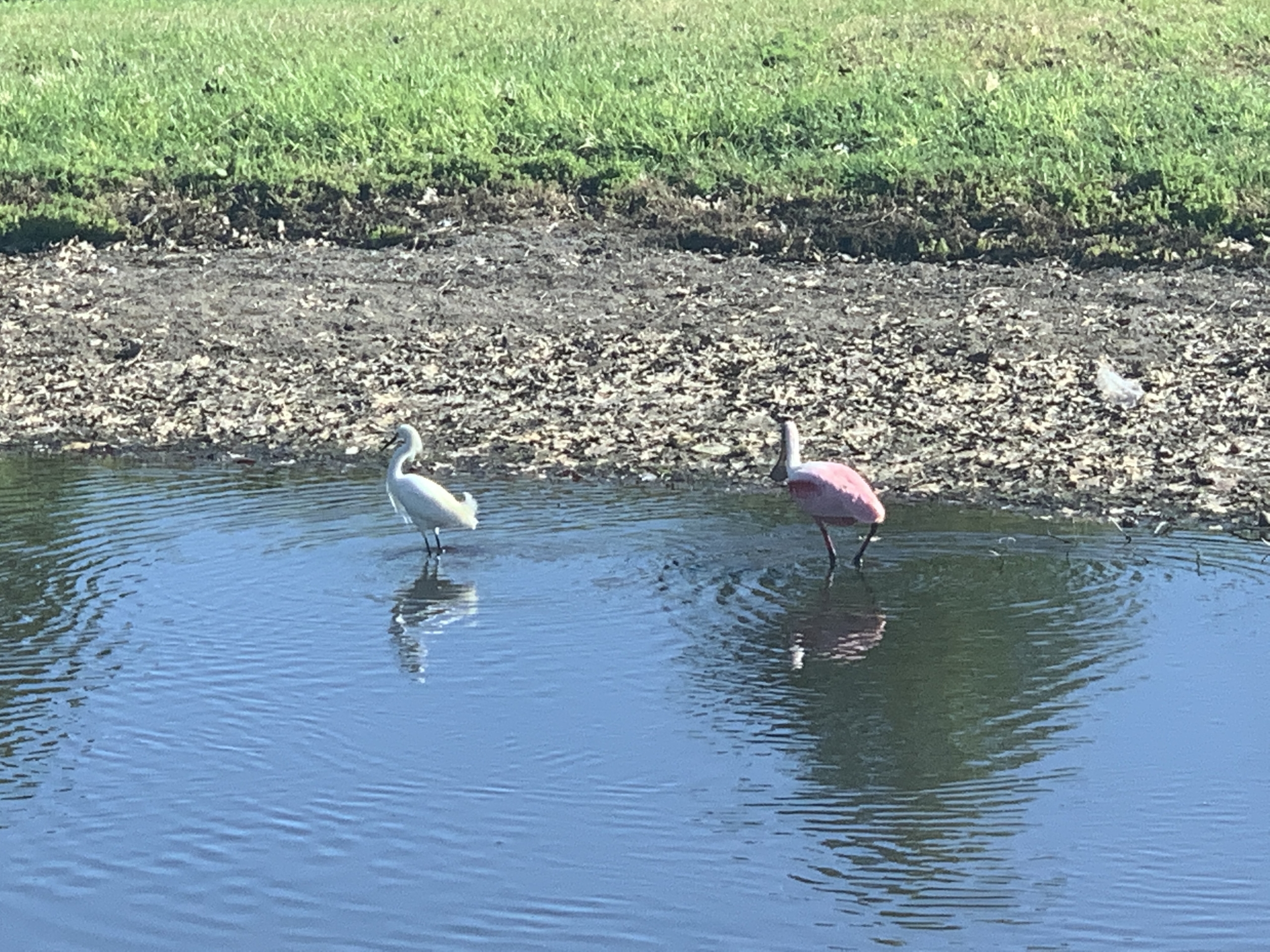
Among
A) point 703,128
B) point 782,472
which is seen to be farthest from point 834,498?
point 703,128

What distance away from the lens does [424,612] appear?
9648 millimetres

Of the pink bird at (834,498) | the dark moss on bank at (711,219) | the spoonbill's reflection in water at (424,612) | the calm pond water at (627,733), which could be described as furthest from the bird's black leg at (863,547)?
the dark moss on bank at (711,219)

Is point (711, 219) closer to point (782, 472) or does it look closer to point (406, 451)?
point (406, 451)

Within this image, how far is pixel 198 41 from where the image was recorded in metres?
27.1

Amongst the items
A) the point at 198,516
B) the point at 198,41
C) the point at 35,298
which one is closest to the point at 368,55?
the point at 198,41

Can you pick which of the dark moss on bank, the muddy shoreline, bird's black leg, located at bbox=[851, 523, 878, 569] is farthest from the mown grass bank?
bird's black leg, located at bbox=[851, 523, 878, 569]

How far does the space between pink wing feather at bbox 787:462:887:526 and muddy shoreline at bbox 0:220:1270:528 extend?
4.98 ft

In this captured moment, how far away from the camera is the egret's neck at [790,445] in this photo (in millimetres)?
10906

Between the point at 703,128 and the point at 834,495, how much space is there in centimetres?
1200

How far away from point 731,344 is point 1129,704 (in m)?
7.69

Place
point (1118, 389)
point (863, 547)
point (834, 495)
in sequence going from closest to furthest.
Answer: point (834, 495) → point (863, 547) → point (1118, 389)

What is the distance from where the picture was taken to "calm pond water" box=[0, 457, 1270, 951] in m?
6.23

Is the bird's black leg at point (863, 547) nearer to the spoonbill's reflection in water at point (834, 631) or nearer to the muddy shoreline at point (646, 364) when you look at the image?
the spoonbill's reflection in water at point (834, 631)

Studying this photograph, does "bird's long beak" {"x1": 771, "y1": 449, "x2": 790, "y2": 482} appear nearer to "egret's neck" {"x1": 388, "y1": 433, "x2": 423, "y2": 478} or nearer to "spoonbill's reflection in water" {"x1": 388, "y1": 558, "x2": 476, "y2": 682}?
"spoonbill's reflection in water" {"x1": 388, "y1": 558, "x2": 476, "y2": 682}
